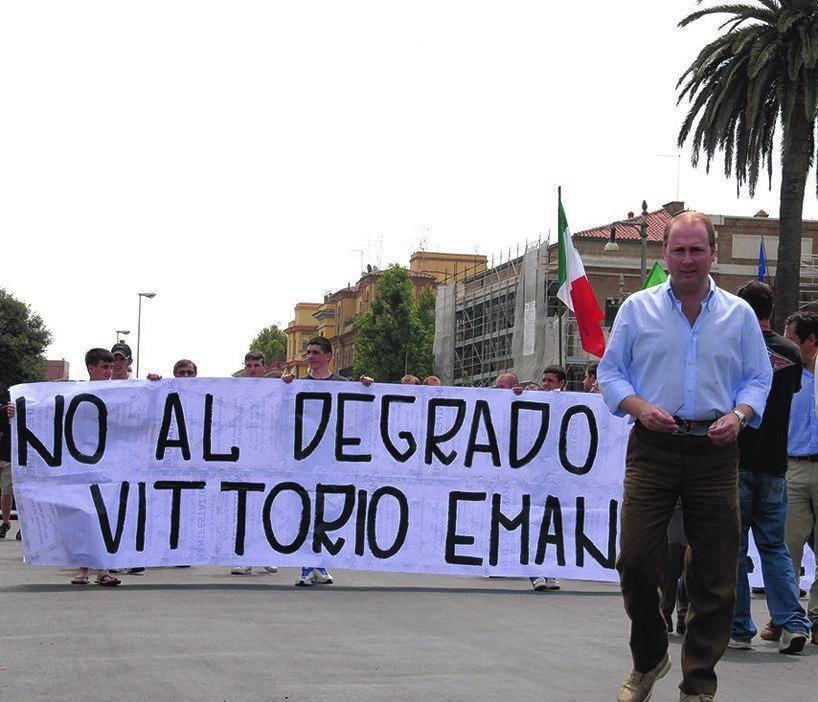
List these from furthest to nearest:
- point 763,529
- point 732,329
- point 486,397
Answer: point 486,397 → point 763,529 → point 732,329

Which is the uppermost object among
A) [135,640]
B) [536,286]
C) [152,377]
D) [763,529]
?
[536,286]

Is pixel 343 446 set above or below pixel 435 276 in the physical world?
below

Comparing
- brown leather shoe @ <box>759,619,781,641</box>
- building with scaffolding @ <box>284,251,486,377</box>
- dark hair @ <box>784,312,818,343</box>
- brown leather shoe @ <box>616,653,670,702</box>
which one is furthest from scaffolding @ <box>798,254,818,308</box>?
brown leather shoe @ <box>616,653,670,702</box>

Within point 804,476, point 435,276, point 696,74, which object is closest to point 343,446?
point 804,476

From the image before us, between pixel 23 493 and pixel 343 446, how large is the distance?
2.49 metres

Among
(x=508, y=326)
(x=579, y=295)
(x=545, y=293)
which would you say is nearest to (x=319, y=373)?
(x=579, y=295)

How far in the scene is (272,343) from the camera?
541 feet

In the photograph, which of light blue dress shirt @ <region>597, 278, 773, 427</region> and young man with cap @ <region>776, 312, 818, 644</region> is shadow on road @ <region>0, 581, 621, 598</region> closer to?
young man with cap @ <region>776, 312, 818, 644</region>

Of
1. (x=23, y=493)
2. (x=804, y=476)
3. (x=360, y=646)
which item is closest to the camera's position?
(x=360, y=646)

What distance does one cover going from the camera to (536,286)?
5988 centimetres

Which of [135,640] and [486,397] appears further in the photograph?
[486,397]

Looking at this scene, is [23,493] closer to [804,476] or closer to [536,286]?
[804,476]

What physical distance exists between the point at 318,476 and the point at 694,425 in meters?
6.21

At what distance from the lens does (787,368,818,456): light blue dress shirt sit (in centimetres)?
872
